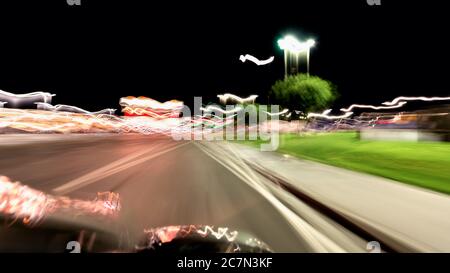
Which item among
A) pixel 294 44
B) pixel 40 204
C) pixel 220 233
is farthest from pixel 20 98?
pixel 220 233

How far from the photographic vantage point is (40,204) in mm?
8922

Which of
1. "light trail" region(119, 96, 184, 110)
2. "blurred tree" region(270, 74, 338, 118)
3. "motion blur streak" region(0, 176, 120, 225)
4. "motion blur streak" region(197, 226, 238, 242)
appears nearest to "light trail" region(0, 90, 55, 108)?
"blurred tree" region(270, 74, 338, 118)

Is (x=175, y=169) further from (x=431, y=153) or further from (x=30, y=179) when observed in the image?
(x=431, y=153)

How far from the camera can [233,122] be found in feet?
289

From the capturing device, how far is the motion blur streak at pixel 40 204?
7893 millimetres

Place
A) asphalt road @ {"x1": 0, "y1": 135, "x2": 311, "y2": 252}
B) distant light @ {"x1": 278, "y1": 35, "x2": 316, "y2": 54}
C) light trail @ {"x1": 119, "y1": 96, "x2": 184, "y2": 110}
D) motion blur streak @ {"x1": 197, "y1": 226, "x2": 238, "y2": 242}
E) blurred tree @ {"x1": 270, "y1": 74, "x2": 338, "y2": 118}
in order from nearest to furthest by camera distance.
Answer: motion blur streak @ {"x1": 197, "y1": 226, "x2": 238, "y2": 242}, asphalt road @ {"x1": 0, "y1": 135, "x2": 311, "y2": 252}, distant light @ {"x1": 278, "y1": 35, "x2": 316, "y2": 54}, blurred tree @ {"x1": 270, "y1": 74, "x2": 338, "y2": 118}, light trail @ {"x1": 119, "y1": 96, "x2": 184, "y2": 110}

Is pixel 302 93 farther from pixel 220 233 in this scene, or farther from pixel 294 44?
pixel 220 233

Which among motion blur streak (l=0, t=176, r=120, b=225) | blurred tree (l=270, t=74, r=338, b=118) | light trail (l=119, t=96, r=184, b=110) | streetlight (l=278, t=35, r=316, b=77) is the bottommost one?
motion blur streak (l=0, t=176, r=120, b=225)

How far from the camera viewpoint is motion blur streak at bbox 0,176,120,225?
7.89m

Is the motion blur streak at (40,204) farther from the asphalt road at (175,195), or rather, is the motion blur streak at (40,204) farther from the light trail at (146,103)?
the light trail at (146,103)

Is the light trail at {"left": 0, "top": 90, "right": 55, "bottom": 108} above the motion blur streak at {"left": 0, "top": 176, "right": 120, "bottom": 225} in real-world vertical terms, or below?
above

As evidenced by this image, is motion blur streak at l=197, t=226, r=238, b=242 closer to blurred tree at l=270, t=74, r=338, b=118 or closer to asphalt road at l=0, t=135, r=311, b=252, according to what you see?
asphalt road at l=0, t=135, r=311, b=252
